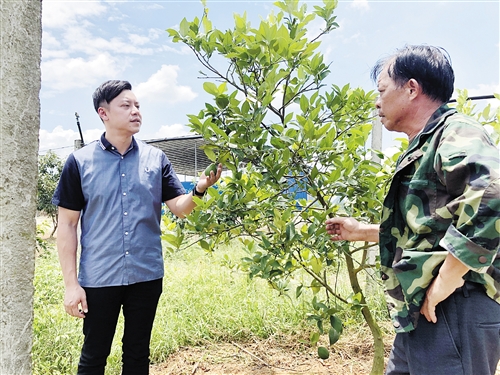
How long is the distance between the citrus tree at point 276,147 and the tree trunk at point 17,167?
23.4 inches

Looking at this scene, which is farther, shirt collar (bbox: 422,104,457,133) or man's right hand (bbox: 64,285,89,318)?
man's right hand (bbox: 64,285,89,318)

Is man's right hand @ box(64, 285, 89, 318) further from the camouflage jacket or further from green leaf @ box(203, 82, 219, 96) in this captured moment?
the camouflage jacket

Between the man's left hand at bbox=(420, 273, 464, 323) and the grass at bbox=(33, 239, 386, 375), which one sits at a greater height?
the man's left hand at bbox=(420, 273, 464, 323)

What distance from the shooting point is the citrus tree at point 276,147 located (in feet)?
5.55

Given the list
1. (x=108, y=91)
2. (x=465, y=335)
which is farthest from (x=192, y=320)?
(x=465, y=335)

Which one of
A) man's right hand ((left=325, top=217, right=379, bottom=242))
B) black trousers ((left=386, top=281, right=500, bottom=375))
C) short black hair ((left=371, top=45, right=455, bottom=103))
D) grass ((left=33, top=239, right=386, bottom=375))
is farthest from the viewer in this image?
grass ((left=33, top=239, right=386, bottom=375))

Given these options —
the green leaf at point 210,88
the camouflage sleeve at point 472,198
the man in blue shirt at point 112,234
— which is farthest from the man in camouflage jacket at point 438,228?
the man in blue shirt at point 112,234

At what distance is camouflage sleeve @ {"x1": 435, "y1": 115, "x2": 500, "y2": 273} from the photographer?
3.39 ft

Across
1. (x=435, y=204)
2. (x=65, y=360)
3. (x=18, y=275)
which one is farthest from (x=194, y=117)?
(x=65, y=360)

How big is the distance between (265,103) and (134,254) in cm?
95

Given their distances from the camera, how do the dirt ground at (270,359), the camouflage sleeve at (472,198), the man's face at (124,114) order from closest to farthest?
the camouflage sleeve at (472,198)
the man's face at (124,114)
the dirt ground at (270,359)

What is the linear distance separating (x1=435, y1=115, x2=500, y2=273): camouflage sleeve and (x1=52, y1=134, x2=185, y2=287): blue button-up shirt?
4.47 feet

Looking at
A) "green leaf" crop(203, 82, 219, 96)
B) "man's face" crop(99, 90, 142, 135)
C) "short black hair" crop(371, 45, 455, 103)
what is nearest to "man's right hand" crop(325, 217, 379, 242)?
"short black hair" crop(371, 45, 455, 103)

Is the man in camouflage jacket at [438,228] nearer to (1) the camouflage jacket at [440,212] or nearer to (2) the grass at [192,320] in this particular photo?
(1) the camouflage jacket at [440,212]
